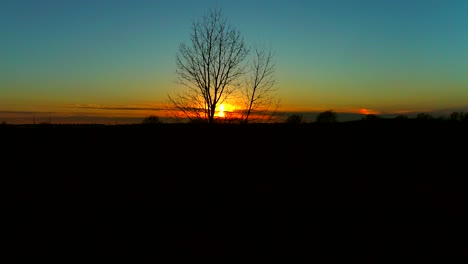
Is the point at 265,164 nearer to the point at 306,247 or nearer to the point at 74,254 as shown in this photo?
the point at 306,247

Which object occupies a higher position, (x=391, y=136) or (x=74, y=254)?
(x=391, y=136)

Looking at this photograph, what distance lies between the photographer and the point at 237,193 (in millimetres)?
9289

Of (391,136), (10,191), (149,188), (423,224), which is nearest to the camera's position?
(423,224)

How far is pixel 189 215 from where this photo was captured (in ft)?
25.6

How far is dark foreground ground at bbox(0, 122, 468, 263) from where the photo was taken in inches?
252

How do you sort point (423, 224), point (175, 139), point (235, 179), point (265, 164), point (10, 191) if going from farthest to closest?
point (175, 139), point (265, 164), point (235, 179), point (10, 191), point (423, 224)

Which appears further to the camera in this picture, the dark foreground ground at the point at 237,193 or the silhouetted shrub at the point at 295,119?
the silhouetted shrub at the point at 295,119

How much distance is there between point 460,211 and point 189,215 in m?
5.19

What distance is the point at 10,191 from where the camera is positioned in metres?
8.99

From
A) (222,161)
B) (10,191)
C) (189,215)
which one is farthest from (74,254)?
(222,161)

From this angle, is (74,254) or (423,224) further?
(423,224)

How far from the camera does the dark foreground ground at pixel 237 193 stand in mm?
6395

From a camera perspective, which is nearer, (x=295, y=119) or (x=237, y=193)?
(x=237, y=193)

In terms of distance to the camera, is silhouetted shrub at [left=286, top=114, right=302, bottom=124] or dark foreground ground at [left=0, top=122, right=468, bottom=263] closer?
dark foreground ground at [left=0, top=122, right=468, bottom=263]
